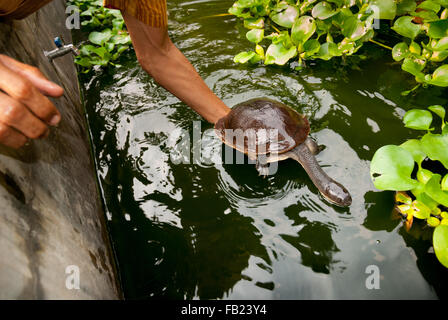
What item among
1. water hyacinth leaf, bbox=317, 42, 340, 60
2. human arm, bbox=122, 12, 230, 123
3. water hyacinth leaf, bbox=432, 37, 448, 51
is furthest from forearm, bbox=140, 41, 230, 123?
water hyacinth leaf, bbox=432, 37, 448, 51

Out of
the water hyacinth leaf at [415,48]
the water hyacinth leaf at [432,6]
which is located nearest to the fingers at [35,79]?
the water hyacinth leaf at [415,48]

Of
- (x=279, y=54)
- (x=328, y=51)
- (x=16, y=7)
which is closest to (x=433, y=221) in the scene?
(x=328, y=51)

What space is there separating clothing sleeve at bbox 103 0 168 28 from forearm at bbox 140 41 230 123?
20cm

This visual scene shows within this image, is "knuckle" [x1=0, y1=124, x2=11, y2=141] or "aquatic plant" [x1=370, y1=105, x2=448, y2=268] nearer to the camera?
"knuckle" [x1=0, y1=124, x2=11, y2=141]

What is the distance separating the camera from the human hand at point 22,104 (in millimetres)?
916

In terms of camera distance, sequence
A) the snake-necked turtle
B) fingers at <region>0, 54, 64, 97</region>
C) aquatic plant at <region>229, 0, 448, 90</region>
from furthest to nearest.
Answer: aquatic plant at <region>229, 0, 448, 90</region>, the snake-necked turtle, fingers at <region>0, 54, 64, 97</region>

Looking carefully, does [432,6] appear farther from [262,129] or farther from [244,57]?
[262,129]

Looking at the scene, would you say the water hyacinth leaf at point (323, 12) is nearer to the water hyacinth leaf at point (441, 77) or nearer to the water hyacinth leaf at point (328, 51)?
the water hyacinth leaf at point (328, 51)

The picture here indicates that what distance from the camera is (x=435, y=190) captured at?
1.40 metres

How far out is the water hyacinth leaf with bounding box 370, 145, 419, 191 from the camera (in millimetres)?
1481

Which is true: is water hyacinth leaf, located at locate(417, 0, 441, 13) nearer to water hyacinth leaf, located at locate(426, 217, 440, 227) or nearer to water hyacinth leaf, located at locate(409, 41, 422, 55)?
water hyacinth leaf, located at locate(409, 41, 422, 55)

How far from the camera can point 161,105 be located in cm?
248

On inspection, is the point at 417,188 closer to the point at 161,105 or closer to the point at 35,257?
the point at 35,257

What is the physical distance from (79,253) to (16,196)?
356 millimetres
